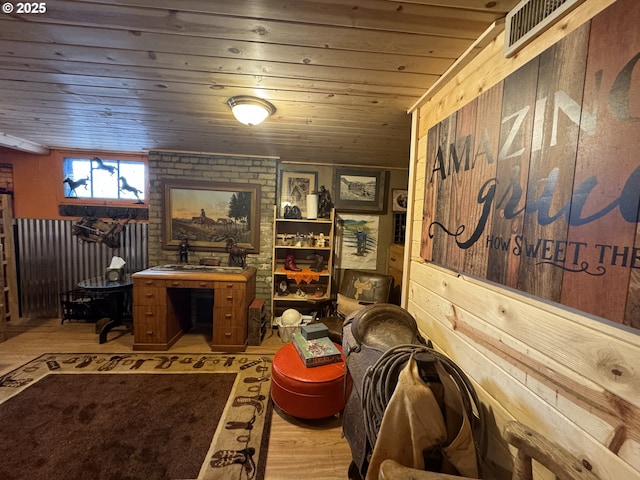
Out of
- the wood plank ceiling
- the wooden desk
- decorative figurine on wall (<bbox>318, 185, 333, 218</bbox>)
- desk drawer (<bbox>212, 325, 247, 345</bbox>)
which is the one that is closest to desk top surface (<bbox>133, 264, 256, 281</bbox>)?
the wooden desk

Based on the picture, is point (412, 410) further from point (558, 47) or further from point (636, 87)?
point (558, 47)

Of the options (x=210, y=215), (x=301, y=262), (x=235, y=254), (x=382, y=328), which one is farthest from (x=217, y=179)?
(x=382, y=328)

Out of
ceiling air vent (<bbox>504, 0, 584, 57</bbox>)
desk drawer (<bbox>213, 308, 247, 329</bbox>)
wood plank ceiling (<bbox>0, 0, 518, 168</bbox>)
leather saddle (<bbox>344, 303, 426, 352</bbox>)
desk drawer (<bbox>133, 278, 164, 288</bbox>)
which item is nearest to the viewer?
ceiling air vent (<bbox>504, 0, 584, 57</bbox>)

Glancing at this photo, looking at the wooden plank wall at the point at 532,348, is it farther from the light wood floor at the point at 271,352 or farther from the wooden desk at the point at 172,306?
the wooden desk at the point at 172,306

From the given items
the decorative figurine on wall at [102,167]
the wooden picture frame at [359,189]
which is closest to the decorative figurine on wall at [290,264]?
the wooden picture frame at [359,189]

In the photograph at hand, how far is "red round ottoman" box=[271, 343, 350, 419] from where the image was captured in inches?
70.6

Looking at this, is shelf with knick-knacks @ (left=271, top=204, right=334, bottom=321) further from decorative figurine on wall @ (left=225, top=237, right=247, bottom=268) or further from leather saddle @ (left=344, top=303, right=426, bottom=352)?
leather saddle @ (left=344, top=303, right=426, bottom=352)

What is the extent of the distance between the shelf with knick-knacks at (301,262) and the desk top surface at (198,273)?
470 mm

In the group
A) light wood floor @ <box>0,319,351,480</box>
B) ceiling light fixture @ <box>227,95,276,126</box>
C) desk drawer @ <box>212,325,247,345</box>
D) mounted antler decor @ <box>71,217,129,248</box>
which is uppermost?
ceiling light fixture @ <box>227,95,276,126</box>

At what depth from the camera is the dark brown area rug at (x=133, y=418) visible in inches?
59.3

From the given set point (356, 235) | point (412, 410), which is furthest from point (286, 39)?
point (356, 235)

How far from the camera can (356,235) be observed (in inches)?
145

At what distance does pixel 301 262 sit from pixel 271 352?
1255 mm

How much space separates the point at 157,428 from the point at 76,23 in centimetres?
235
